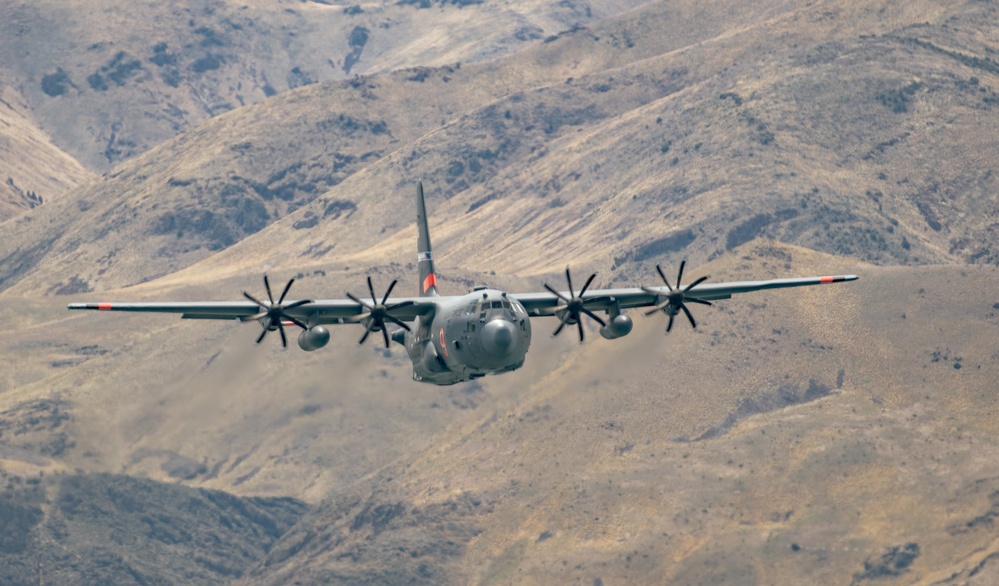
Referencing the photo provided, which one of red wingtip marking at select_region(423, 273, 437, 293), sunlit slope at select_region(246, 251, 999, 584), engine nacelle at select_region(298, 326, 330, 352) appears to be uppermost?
engine nacelle at select_region(298, 326, 330, 352)

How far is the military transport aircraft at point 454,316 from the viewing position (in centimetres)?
6738

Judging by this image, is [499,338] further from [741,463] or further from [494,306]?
[741,463]

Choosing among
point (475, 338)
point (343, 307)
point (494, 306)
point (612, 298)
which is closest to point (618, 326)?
point (612, 298)

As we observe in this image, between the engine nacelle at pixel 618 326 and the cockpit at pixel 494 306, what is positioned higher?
the cockpit at pixel 494 306

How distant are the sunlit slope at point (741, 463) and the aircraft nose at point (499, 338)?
85.9m

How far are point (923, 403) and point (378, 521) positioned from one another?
228ft

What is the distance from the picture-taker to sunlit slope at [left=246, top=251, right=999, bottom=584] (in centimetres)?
16275

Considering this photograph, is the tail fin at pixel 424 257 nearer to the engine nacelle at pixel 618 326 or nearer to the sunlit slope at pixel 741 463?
the engine nacelle at pixel 618 326

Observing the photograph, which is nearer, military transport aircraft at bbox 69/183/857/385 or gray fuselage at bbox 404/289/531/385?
gray fuselage at bbox 404/289/531/385

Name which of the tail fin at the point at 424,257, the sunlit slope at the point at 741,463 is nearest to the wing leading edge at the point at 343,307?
the tail fin at the point at 424,257

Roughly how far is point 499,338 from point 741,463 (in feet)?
370

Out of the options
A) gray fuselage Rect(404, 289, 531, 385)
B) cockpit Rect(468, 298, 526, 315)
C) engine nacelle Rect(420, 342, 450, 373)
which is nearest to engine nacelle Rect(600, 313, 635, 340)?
gray fuselage Rect(404, 289, 531, 385)

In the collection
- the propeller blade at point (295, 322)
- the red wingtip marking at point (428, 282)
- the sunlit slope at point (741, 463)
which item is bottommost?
the sunlit slope at point (741, 463)

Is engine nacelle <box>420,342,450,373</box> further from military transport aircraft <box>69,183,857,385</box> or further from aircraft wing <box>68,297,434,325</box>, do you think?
aircraft wing <box>68,297,434,325</box>
